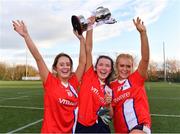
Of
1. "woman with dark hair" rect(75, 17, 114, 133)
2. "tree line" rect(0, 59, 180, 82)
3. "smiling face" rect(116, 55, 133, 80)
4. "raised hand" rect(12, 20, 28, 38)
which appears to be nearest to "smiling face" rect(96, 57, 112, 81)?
"woman with dark hair" rect(75, 17, 114, 133)

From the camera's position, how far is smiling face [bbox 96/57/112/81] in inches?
160

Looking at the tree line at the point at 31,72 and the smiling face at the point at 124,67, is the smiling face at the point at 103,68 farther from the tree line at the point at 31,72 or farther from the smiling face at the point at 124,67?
the tree line at the point at 31,72

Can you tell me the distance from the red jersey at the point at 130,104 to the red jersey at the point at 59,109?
18.9 inches

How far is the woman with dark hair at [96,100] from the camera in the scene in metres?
3.87

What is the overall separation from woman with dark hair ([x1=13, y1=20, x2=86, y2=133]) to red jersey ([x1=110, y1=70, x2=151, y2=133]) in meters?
0.47

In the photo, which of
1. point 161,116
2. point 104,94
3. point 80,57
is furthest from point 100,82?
point 161,116

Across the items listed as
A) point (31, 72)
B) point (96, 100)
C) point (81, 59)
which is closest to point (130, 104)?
point (96, 100)

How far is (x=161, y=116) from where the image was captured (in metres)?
10.9

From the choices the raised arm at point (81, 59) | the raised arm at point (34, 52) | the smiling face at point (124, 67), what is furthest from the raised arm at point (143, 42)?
the raised arm at point (34, 52)

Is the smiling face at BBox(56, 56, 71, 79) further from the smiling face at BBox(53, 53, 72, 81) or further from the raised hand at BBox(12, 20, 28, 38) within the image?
the raised hand at BBox(12, 20, 28, 38)

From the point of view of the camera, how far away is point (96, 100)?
3.92 meters

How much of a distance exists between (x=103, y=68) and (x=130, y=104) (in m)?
0.51

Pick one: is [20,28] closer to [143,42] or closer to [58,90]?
[58,90]

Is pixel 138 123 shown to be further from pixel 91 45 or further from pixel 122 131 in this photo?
pixel 91 45
